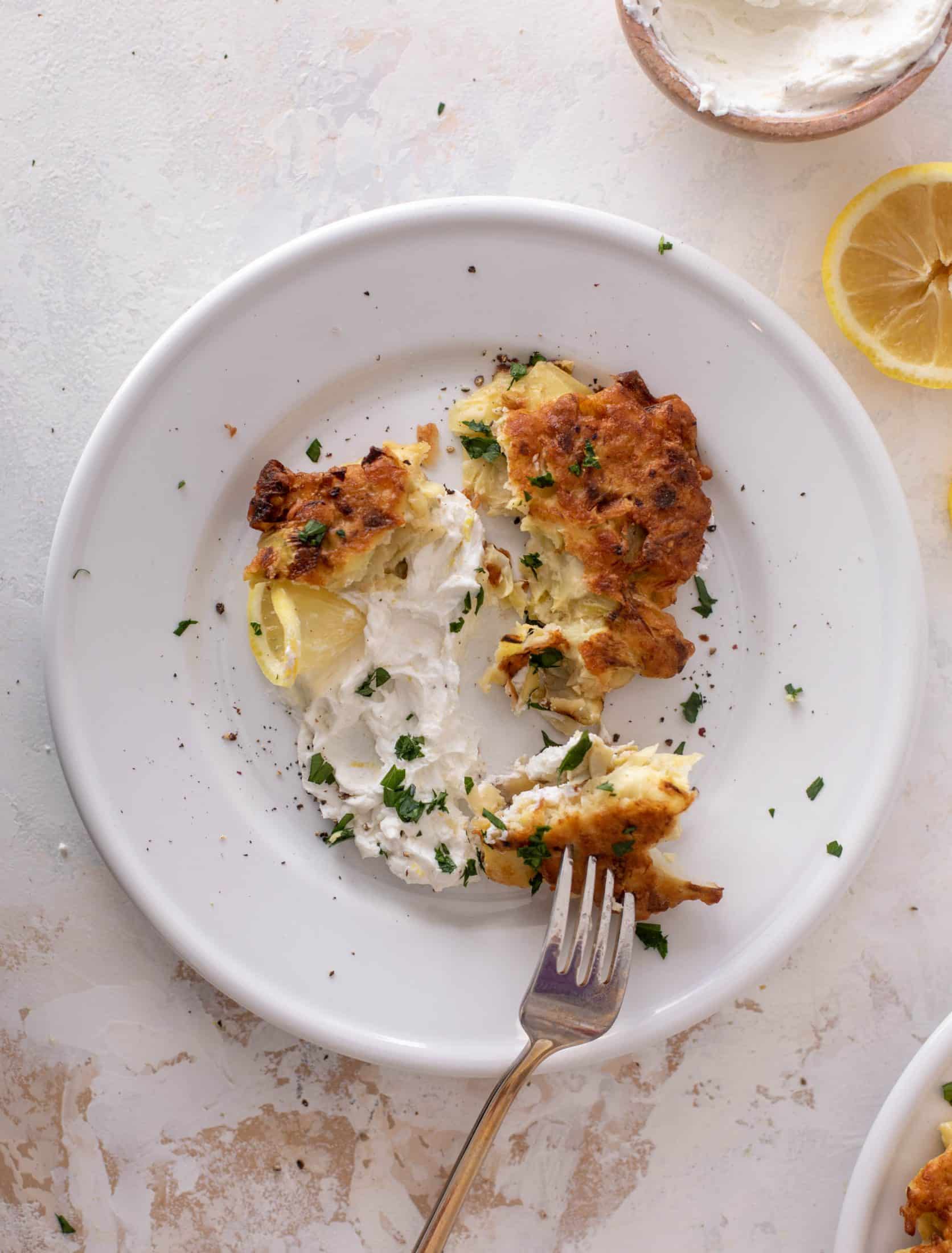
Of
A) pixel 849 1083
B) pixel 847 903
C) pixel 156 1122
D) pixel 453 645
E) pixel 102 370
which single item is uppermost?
pixel 102 370

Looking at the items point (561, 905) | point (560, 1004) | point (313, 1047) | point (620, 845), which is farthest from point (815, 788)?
point (313, 1047)

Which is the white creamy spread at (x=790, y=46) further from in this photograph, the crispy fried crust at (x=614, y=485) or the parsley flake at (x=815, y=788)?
the parsley flake at (x=815, y=788)

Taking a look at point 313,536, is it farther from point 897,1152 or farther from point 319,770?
point 897,1152

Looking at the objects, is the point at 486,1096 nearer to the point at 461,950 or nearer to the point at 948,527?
the point at 461,950

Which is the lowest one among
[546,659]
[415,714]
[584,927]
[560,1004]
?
[560,1004]

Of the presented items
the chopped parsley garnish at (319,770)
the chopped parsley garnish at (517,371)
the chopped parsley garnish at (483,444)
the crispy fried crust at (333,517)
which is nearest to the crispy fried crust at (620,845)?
the chopped parsley garnish at (319,770)

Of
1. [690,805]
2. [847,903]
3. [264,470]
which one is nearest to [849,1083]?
[847,903]
